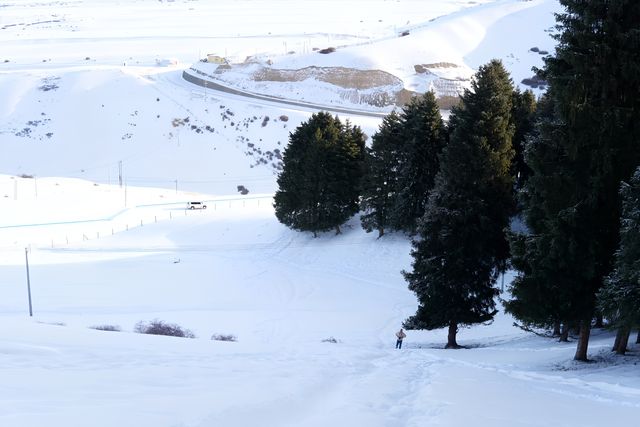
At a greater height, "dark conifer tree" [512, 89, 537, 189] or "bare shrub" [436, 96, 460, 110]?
"bare shrub" [436, 96, 460, 110]

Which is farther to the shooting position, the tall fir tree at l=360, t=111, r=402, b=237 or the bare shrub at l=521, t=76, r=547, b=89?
the bare shrub at l=521, t=76, r=547, b=89

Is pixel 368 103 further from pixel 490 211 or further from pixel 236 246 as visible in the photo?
pixel 490 211

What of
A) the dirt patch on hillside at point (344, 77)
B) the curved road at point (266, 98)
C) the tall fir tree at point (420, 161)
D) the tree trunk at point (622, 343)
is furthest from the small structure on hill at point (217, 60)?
the tree trunk at point (622, 343)

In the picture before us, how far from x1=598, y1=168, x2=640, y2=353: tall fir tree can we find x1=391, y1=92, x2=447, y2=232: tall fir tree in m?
22.7

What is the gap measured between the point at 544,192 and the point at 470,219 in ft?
20.4

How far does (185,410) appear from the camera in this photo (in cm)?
945

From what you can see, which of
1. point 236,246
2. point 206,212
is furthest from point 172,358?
point 206,212

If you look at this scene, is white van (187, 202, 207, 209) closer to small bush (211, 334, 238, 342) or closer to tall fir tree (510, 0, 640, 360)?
small bush (211, 334, 238, 342)

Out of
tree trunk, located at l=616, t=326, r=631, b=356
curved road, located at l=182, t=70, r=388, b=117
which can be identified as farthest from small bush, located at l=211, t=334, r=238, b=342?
curved road, located at l=182, t=70, r=388, b=117

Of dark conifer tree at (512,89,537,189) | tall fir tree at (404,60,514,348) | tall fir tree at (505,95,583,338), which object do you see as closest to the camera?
tall fir tree at (505,95,583,338)

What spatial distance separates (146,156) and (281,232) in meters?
43.9

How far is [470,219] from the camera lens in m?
21.1

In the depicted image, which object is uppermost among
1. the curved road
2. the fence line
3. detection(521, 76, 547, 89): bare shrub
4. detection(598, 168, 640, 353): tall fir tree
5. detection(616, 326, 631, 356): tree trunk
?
detection(521, 76, 547, 89): bare shrub

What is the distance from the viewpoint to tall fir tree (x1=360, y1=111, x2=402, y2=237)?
128ft
